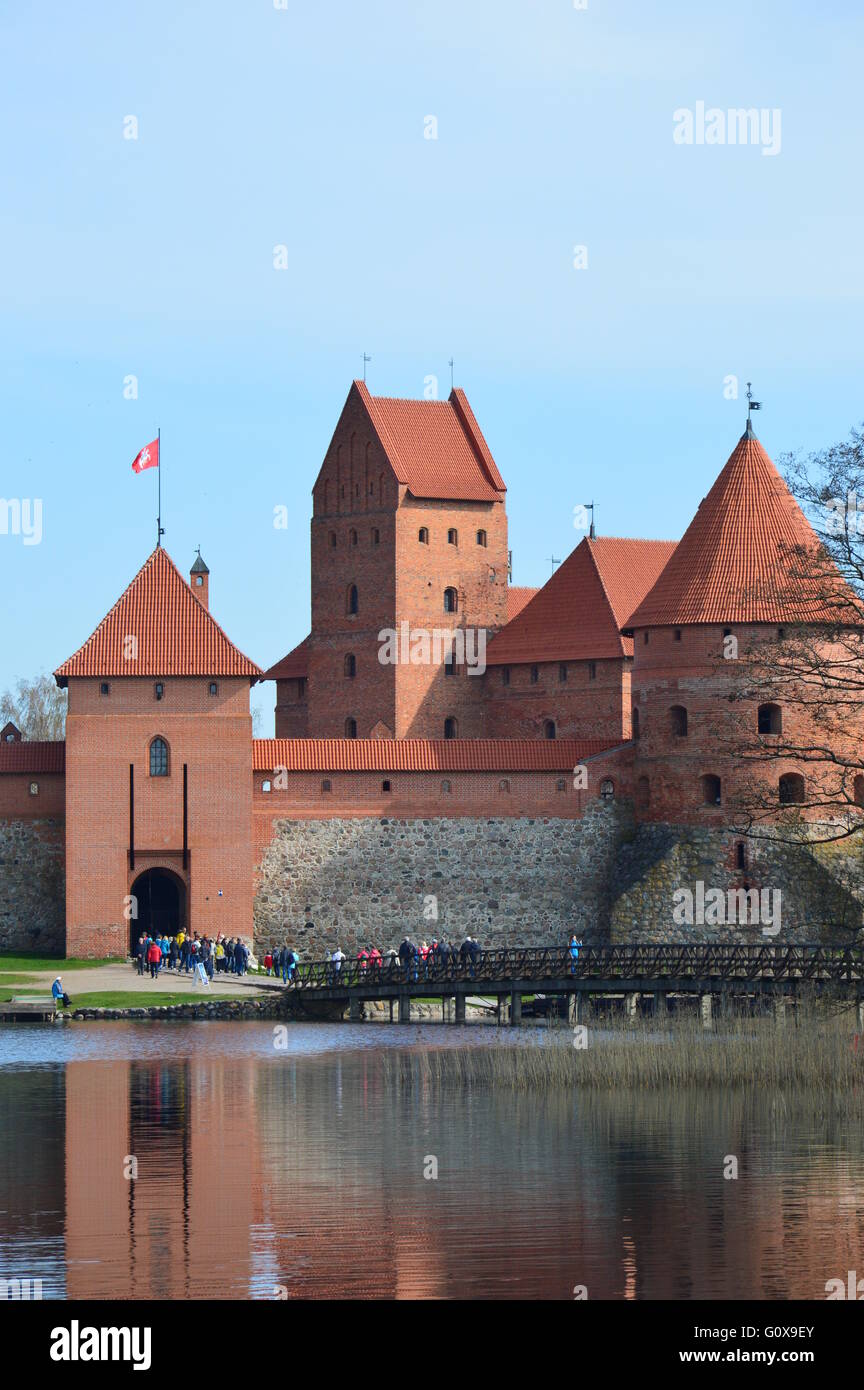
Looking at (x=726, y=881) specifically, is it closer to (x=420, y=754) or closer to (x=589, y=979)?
(x=420, y=754)

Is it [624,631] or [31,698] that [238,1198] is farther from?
[31,698]

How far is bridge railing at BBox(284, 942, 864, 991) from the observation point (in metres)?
30.2

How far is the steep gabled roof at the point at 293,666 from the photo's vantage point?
51.5 meters

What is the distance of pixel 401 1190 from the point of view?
17.8 metres

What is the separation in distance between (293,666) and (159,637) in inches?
492

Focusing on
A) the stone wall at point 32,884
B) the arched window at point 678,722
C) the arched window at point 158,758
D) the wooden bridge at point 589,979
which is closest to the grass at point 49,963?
the stone wall at point 32,884

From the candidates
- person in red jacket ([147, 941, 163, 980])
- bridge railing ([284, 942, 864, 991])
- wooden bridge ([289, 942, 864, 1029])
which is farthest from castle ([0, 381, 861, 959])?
bridge railing ([284, 942, 864, 991])

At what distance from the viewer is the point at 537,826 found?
134 feet

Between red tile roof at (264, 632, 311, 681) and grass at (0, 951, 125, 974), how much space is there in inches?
540

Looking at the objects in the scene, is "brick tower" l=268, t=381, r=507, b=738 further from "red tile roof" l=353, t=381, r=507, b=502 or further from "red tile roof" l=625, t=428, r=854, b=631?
"red tile roof" l=625, t=428, r=854, b=631

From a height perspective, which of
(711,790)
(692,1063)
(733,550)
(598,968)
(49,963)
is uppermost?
(733,550)

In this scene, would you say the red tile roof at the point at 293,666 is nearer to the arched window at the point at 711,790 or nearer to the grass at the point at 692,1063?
the arched window at the point at 711,790

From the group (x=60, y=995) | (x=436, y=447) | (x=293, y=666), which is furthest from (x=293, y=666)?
(x=60, y=995)
